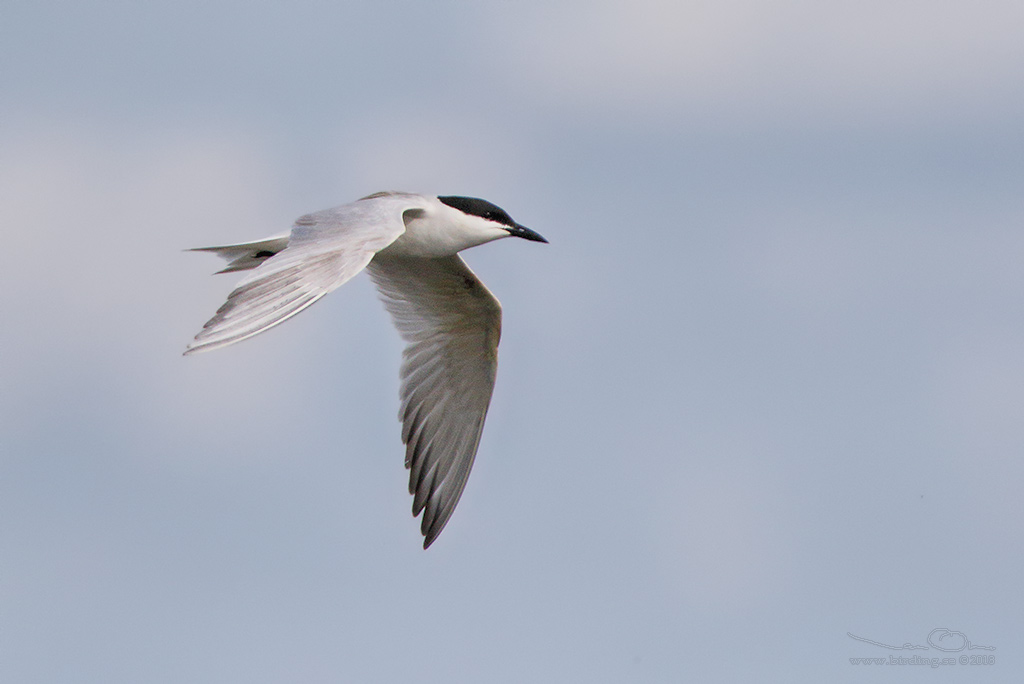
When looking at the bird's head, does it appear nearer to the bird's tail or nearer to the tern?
the tern

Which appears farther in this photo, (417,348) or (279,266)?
(417,348)

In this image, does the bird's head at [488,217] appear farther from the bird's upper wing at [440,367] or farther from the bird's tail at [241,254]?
the bird's tail at [241,254]

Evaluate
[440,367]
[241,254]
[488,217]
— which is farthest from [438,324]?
[241,254]

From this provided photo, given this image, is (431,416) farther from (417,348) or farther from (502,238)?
(502,238)

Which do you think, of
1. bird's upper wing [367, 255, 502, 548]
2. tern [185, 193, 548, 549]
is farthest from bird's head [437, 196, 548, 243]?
bird's upper wing [367, 255, 502, 548]

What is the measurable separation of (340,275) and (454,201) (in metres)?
3.25

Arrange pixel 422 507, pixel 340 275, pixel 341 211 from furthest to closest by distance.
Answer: pixel 422 507 → pixel 341 211 → pixel 340 275

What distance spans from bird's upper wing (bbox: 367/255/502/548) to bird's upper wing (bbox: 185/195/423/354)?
97.2 inches

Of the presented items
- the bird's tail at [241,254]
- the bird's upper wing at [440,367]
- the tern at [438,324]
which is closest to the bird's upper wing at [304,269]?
the tern at [438,324]

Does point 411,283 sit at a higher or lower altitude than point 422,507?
higher

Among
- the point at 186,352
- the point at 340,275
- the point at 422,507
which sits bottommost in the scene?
the point at 422,507

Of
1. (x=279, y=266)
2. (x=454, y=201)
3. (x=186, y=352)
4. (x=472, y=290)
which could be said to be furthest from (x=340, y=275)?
(x=472, y=290)

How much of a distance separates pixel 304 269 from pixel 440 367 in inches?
175

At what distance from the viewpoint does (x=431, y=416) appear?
464 inches
